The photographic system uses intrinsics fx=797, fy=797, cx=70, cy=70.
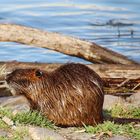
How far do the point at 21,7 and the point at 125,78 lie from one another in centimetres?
929

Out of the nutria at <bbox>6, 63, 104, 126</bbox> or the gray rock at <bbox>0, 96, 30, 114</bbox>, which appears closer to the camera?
the nutria at <bbox>6, 63, 104, 126</bbox>

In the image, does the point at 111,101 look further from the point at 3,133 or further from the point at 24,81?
the point at 3,133

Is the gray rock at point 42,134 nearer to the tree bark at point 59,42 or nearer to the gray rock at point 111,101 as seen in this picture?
the gray rock at point 111,101

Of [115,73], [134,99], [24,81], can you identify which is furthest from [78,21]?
[24,81]

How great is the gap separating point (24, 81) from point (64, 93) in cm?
41

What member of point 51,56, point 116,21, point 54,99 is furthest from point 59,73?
point 116,21

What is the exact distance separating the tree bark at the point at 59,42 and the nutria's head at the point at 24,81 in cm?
313

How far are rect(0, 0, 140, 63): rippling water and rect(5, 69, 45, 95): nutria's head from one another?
5786mm

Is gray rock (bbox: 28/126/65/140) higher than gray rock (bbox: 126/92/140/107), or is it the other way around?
gray rock (bbox: 28/126/65/140)

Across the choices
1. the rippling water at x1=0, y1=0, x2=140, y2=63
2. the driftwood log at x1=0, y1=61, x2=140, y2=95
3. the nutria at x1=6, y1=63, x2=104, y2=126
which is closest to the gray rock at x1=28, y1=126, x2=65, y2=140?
the nutria at x1=6, y1=63, x2=104, y2=126

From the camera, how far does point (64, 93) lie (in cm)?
773

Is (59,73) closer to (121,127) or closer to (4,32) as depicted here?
(121,127)

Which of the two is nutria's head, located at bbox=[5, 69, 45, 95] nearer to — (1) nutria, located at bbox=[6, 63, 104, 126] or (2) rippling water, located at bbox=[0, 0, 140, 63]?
(1) nutria, located at bbox=[6, 63, 104, 126]

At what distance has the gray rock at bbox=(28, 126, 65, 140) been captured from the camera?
691 centimetres
